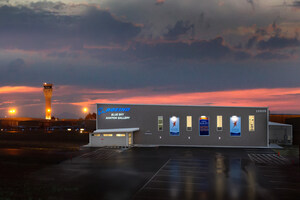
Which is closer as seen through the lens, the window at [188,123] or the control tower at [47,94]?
the window at [188,123]

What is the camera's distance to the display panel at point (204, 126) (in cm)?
4497

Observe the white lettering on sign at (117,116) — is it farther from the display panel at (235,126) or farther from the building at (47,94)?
the building at (47,94)

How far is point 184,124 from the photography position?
45531 millimetres

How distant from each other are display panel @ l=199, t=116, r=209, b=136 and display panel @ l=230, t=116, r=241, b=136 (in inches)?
142

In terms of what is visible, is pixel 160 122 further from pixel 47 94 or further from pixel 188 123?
pixel 47 94

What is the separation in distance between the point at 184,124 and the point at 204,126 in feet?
10.0

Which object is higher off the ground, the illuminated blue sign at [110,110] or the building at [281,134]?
the illuminated blue sign at [110,110]

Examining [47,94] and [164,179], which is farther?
[47,94]

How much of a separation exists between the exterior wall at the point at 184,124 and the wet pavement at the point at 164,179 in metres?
12.2

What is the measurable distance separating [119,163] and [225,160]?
11447mm

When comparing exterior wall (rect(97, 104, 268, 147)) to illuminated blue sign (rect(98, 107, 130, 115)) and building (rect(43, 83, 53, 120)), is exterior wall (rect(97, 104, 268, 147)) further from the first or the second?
building (rect(43, 83, 53, 120))

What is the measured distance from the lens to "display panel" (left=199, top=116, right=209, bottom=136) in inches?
1770

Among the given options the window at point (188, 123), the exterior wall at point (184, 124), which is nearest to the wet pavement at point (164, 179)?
the exterior wall at point (184, 124)

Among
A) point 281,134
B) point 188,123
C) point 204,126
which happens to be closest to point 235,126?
point 204,126
